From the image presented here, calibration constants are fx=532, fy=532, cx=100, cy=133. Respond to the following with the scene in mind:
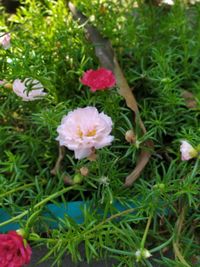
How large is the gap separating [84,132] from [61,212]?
0.23 meters

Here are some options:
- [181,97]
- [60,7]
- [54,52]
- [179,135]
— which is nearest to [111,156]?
[179,135]

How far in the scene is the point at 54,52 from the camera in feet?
5.05

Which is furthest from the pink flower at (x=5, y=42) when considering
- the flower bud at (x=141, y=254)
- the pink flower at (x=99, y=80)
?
the flower bud at (x=141, y=254)

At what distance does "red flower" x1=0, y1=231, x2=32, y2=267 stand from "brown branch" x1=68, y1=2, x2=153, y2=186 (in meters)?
0.33

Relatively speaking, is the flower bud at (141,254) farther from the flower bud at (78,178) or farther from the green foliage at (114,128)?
the flower bud at (78,178)

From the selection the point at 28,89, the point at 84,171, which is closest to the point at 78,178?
the point at 84,171

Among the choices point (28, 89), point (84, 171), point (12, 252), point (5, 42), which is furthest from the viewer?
point (5, 42)

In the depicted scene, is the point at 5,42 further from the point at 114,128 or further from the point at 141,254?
the point at 141,254

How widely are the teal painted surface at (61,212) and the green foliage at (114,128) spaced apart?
0.07 ft

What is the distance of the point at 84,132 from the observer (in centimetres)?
107

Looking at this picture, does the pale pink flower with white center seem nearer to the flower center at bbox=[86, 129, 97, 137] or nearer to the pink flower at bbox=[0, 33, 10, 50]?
the pink flower at bbox=[0, 33, 10, 50]

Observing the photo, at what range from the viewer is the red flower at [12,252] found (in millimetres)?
983

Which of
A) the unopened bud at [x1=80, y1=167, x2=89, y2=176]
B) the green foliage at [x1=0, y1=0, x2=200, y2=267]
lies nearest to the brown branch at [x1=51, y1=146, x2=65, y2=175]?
the green foliage at [x1=0, y1=0, x2=200, y2=267]

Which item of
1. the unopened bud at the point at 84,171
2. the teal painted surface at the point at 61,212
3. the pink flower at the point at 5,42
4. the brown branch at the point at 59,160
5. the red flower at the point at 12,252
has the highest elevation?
the pink flower at the point at 5,42
